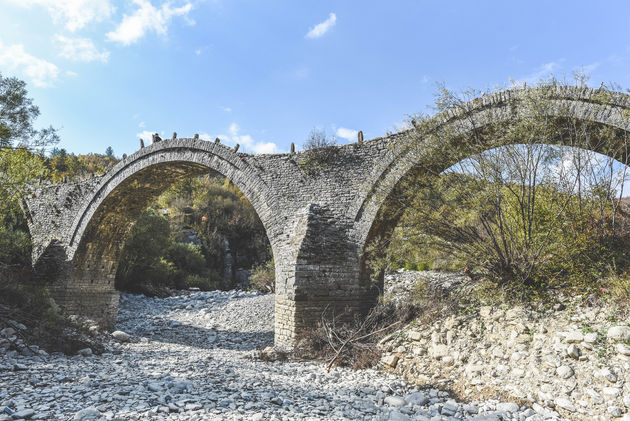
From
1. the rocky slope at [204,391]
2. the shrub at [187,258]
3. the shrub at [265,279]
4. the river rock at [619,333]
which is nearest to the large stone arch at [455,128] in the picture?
the river rock at [619,333]

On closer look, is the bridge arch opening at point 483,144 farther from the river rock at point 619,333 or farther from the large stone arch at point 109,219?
the large stone arch at point 109,219

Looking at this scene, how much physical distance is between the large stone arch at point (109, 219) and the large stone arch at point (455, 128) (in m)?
4.88

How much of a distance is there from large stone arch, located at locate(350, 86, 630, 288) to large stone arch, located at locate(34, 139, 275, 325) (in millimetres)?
4880

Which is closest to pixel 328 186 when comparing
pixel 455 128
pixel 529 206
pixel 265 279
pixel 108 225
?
pixel 455 128

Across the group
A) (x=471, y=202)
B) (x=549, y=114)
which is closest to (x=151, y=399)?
(x=471, y=202)

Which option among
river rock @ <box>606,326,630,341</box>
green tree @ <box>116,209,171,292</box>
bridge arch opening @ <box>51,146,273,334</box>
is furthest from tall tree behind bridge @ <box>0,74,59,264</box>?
river rock @ <box>606,326,630,341</box>

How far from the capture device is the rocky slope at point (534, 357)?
3.76 meters

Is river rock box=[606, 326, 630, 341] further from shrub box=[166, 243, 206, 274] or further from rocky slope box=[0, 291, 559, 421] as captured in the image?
shrub box=[166, 243, 206, 274]

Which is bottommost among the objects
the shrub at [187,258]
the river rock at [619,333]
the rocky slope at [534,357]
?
the rocky slope at [534,357]

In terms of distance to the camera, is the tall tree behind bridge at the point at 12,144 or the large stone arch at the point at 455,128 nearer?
the large stone arch at the point at 455,128

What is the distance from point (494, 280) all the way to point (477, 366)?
1522mm

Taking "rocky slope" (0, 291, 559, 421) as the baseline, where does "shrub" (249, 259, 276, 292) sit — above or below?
above

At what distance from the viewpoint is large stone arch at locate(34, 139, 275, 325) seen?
36.1 ft

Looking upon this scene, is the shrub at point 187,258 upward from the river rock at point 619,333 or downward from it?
upward
